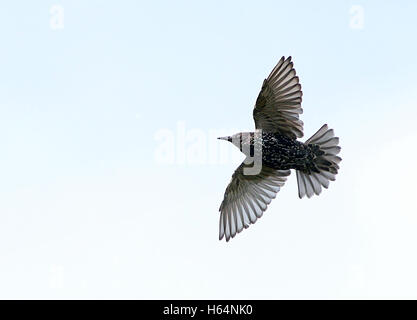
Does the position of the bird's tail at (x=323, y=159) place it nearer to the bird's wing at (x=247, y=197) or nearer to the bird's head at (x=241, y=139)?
the bird's wing at (x=247, y=197)

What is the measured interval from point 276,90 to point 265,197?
257 centimetres

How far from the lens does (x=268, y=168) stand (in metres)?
15.6

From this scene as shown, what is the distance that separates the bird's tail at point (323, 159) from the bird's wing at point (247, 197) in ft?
2.73

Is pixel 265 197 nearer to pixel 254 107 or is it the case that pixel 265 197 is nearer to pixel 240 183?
pixel 240 183

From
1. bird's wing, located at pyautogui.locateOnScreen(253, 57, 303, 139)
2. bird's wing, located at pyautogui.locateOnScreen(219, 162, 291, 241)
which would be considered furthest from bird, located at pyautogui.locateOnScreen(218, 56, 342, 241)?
bird's wing, located at pyautogui.locateOnScreen(219, 162, 291, 241)

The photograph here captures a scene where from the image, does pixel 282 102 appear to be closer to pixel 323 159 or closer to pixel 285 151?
pixel 285 151

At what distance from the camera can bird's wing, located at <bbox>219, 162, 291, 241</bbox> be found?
51.6 ft

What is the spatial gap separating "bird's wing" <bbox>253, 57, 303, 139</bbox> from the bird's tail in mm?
391

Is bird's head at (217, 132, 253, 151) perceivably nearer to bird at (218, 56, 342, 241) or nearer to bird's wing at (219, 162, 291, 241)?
bird at (218, 56, 342, 241)

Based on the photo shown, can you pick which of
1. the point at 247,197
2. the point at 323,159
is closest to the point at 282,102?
the point at 323,159

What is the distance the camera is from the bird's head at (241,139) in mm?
14477

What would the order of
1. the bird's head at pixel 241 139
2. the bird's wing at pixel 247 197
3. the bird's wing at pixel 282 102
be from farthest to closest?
the bird's wing at pixel 247 197 < the bird's head at pixel 241 139 < the bird's wing at pixel 282 102

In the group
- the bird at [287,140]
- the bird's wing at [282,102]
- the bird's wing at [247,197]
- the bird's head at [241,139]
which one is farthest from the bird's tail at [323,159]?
the bird's head at [241,139]

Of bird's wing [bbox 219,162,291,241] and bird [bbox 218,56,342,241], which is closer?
bird [bbox 218,56,342,241]
